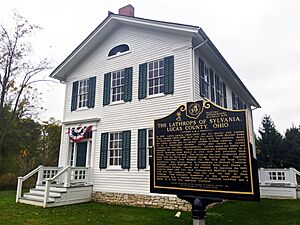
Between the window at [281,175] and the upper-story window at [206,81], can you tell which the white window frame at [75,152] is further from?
the window at [281,175]

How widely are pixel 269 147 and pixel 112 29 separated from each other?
16652mm

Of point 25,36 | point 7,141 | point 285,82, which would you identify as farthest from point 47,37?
point 285,82

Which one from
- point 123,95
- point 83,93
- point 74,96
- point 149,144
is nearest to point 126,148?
point 149,144

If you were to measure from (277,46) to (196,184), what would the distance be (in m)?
19.9

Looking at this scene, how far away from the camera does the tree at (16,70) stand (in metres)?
17.0

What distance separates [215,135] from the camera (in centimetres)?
418

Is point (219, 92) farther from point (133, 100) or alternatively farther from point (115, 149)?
point (115, 149)

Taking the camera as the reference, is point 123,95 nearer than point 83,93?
Yes

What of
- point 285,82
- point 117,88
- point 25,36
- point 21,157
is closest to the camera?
point 117,88

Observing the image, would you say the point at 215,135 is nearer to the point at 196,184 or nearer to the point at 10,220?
the point at 196,184

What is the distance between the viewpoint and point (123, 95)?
1123 cm

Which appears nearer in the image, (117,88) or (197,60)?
(197,60)

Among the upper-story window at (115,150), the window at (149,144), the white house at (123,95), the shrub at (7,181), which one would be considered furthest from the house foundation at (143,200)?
the shrub at (7,181)

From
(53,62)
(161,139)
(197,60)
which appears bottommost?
(161,139)
